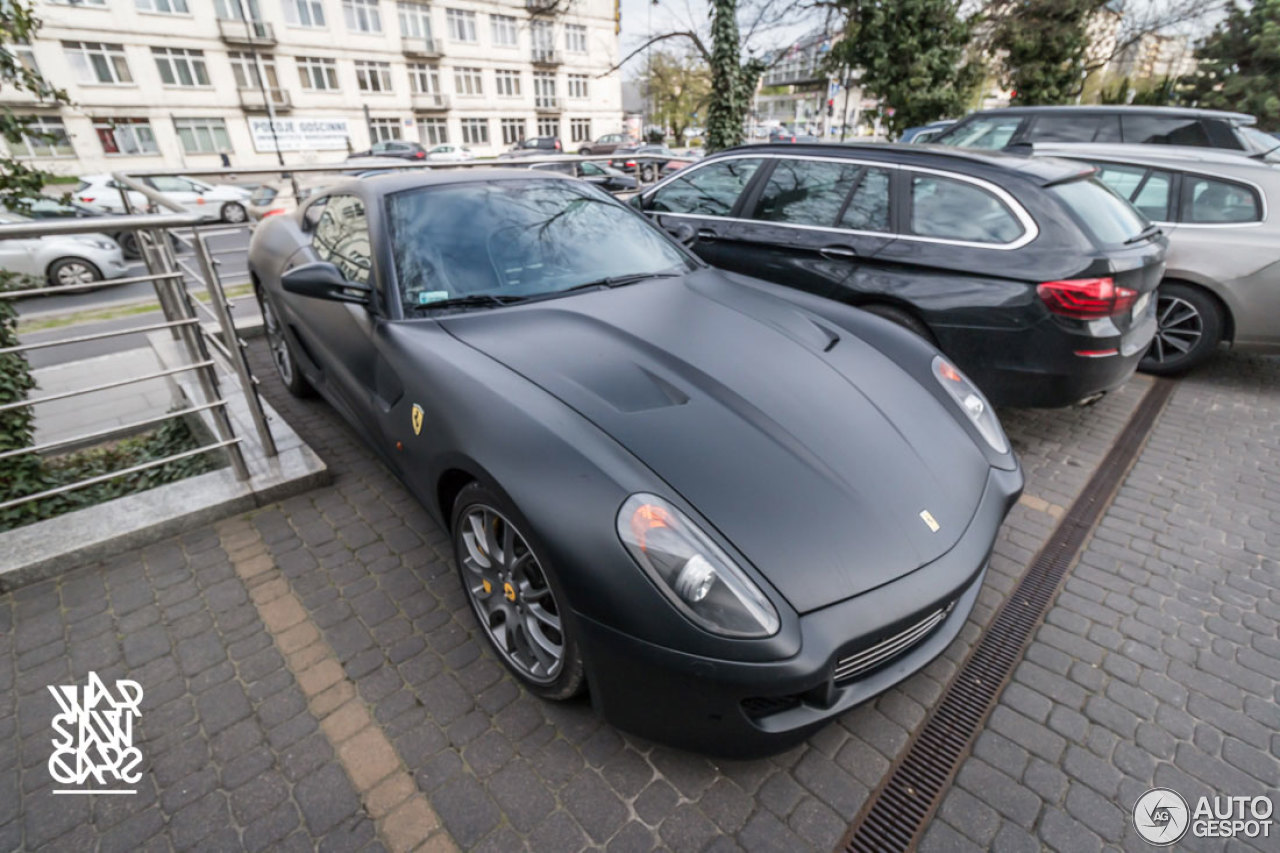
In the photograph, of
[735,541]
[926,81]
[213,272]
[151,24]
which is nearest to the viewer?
[735,541]

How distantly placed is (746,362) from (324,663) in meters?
1.95

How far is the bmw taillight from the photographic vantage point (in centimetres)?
329

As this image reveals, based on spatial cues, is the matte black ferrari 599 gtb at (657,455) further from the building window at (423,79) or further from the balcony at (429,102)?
the building window at (423,79)

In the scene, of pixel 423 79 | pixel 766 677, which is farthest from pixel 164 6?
pixel 766 677

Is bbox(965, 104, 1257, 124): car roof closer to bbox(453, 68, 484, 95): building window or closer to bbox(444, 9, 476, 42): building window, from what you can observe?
bbox(453, 68, 484, 95): building window

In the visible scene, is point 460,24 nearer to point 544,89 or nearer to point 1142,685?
point 544,89

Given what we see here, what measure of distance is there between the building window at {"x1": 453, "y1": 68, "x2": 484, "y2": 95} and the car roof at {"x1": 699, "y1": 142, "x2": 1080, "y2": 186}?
4784 centimetres

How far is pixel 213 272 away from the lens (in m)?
2.96

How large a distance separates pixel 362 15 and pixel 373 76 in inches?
133

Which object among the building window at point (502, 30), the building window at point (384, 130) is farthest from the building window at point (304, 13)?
the building window at point (502, 30)

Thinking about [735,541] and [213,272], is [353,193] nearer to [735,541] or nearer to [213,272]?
[213,272]

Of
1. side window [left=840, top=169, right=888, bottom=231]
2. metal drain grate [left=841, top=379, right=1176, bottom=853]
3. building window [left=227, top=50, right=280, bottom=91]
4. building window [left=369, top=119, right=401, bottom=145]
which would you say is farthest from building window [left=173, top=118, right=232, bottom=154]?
metal drain grate [left=841, top=379, right=1176, bottom=853]

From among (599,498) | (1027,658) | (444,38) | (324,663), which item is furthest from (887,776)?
(444,38)

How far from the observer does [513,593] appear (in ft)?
6.65
